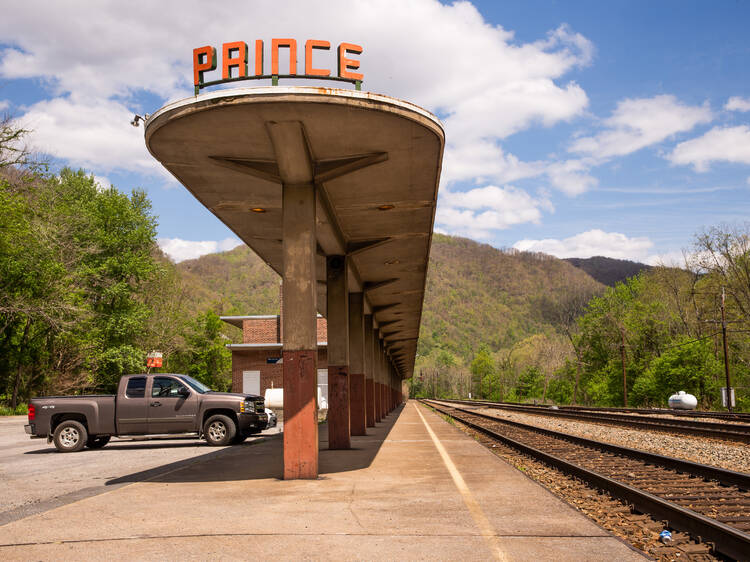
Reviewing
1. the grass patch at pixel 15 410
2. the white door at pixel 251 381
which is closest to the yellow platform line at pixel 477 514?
the grass patch at pixel 15 410

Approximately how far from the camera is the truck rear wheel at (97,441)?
17.3 meters

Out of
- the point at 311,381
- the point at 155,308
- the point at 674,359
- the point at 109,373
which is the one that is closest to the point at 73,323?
the point at 109,373

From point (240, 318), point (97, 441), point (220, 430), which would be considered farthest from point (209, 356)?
point (220, 430)

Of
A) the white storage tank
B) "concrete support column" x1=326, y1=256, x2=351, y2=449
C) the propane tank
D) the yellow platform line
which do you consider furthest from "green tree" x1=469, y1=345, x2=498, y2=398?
the yellow platform line

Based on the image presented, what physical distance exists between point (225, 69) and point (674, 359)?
48.3 m

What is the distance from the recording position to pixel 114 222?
47.3 metres

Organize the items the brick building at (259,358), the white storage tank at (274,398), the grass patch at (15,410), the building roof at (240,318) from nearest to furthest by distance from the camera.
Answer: the white storage tank at (274,398)
the grass patch at (15,410)
the brick building at (259,358)
the building roof at (240,318)

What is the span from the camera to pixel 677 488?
9250 millimetres

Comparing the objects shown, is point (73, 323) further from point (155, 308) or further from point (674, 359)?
point (674, 359)

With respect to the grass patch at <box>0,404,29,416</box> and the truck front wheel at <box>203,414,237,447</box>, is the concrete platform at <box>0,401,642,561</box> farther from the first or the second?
the grass patch at <box>0,404,29,416</box>

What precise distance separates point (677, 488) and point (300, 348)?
5999mm

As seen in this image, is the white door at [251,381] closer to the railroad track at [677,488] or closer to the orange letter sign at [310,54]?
the railroad track at [677,488]

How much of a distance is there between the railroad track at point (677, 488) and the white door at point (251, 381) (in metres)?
36.5

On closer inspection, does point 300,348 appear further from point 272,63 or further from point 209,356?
point 209,356
